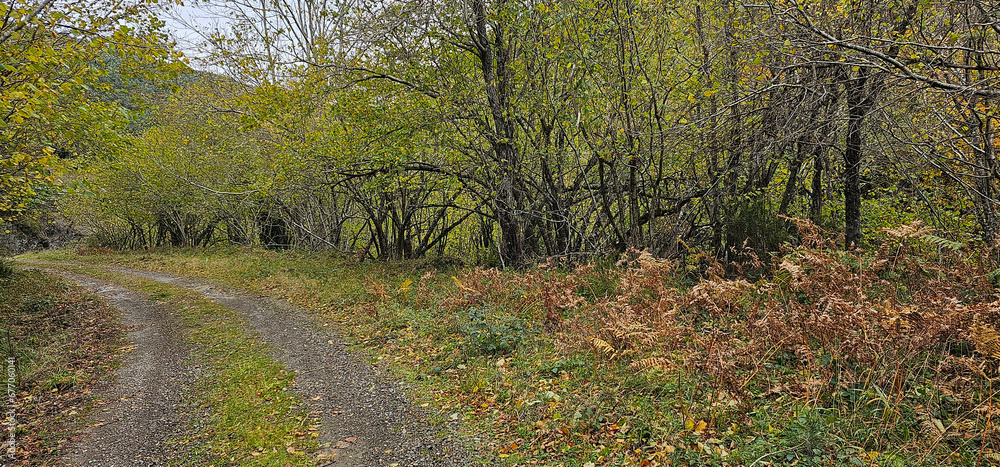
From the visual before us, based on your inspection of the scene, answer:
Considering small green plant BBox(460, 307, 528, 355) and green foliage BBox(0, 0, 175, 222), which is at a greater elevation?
green foliage BBox(0, 0, 175, 222)

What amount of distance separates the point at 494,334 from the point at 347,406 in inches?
85.1

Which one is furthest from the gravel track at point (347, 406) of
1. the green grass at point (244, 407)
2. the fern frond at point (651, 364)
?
Answer: the fern frond at point (651, 364)

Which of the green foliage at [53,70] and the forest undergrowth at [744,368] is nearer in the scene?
the forest undergrowth at [744,368]

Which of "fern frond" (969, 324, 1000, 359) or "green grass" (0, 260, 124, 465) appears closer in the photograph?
"fern frond" (969, 324, 1000, 359)

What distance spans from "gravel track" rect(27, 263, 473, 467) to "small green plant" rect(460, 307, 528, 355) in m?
1.22

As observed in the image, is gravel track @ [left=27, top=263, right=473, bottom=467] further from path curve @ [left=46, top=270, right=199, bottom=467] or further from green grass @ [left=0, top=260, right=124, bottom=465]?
green grass @ [left=0, top=260, right=124, bottom=465]

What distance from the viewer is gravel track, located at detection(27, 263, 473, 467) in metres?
4.57

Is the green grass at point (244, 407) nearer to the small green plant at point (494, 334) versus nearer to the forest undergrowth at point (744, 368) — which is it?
the forest undergrowth at point (744, 368)

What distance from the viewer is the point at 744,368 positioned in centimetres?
481

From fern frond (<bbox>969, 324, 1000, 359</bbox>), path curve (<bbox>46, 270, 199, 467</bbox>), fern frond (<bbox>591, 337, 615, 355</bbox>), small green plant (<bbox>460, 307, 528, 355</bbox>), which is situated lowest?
path curve (<bbox>46, 270, 199, 467</bbox>)

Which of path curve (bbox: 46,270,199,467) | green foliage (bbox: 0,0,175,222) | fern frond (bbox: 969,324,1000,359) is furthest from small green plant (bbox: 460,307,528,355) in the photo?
green foliage (bbox: 0,0,175,222)

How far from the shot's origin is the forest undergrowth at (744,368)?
366cm

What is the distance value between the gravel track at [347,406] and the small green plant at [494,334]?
1.22 m

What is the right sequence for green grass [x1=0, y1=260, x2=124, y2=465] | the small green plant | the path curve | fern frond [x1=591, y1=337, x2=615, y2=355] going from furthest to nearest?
the small green plant < green grass [x1=0, y1=260, x2=124, y2=465] < fern frond [x1=591, y1=337, x2=615, y2=355] < the path curve
